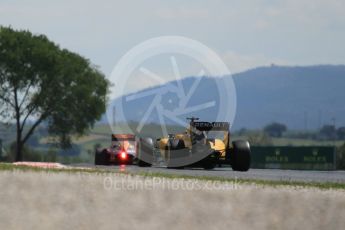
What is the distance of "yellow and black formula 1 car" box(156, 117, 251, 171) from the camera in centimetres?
3150

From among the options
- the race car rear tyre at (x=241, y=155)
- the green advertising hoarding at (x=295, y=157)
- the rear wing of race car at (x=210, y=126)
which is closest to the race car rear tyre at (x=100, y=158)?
the green advertising hoarding at (x=295, y=157)

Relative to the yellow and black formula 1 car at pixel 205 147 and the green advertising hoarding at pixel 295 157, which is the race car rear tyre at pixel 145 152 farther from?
the green advertising hoarding at pixel 295 157

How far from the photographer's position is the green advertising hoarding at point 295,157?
→ 51.2 m

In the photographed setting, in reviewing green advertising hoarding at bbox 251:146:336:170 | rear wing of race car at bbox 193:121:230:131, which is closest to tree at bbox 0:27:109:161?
green advertising hoarding at bbox 251:146:336:170

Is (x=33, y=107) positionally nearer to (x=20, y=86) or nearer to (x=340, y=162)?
(x=20, y=86)

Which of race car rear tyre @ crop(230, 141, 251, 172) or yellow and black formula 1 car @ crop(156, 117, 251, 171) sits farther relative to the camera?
yellow and black formula 1 car @ crop(156, 117, 251, 171)

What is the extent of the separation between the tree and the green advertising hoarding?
4548cm

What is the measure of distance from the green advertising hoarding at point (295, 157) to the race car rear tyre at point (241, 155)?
63.8 ft

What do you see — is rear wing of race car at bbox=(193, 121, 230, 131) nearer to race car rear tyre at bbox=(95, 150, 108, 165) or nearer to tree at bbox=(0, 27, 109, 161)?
race car rear tyre at bbox=(95, 150, 108, 165)

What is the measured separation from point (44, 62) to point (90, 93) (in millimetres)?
6180

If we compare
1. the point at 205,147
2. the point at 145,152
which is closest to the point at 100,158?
the point at 145,152

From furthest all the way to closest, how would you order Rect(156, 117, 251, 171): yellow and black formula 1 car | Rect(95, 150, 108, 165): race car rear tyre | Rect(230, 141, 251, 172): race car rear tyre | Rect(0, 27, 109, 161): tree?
Rect(0, 27, 109, 161): tree, Rect(95, 150, 108, 165): race car rear tyre, Rect(156, 117, 251, 171): yellow and black formula 1 car, Rect(230, 141, 251, 172): race car rear tyre

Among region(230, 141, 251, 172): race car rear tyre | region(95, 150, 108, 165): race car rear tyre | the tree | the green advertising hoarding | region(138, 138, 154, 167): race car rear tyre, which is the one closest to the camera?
region(230, 141, 251, 172): race car rear tyre

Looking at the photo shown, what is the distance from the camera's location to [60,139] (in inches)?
3939
